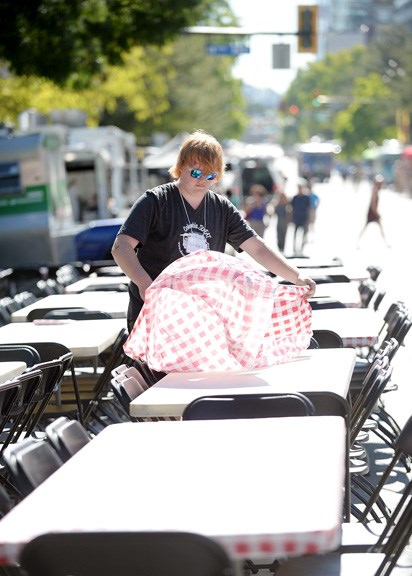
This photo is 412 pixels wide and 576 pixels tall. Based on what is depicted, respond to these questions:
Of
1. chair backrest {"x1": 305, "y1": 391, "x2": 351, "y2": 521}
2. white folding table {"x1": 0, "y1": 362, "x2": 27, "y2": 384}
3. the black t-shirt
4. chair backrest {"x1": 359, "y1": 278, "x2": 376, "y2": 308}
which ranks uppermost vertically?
the black t-shirt

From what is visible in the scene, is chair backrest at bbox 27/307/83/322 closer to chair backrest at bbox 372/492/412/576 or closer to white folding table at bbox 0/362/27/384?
white folding table at bbox 0/362/27/384

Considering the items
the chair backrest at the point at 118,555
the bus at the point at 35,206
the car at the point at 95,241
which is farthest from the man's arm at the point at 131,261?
the car at the point at 95,241

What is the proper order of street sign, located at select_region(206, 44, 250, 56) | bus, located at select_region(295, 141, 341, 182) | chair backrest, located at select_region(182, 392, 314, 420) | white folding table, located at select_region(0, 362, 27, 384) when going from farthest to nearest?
bus, located at select_region(295, 141, 341, 182), street sign, located at select_region(206, 44, 250, 56), white folding table, located at select_region(0, 362, 27, 384), chair backrest, located at select_region(182, 392, 314, 420)

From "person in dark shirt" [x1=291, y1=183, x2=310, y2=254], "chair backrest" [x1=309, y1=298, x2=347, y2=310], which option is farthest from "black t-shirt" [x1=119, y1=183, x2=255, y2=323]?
"person in dark shirt" [x1=291, y1=183, x2=310, y2=254]

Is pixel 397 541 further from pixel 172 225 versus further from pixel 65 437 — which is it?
pixel 172 225

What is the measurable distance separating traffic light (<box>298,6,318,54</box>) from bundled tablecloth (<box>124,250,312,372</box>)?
2663cm

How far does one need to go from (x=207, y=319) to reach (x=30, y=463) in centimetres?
195

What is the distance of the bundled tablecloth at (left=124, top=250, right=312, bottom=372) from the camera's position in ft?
20.4

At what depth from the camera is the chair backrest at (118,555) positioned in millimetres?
3525

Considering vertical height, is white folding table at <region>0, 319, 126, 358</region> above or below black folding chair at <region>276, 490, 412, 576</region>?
below

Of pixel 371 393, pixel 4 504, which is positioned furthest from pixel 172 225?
pixel 4 504

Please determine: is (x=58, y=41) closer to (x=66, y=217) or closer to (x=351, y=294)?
(x=66, y=217)

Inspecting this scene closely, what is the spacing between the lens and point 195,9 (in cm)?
2608

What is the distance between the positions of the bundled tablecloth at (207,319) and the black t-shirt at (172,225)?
0.73m
